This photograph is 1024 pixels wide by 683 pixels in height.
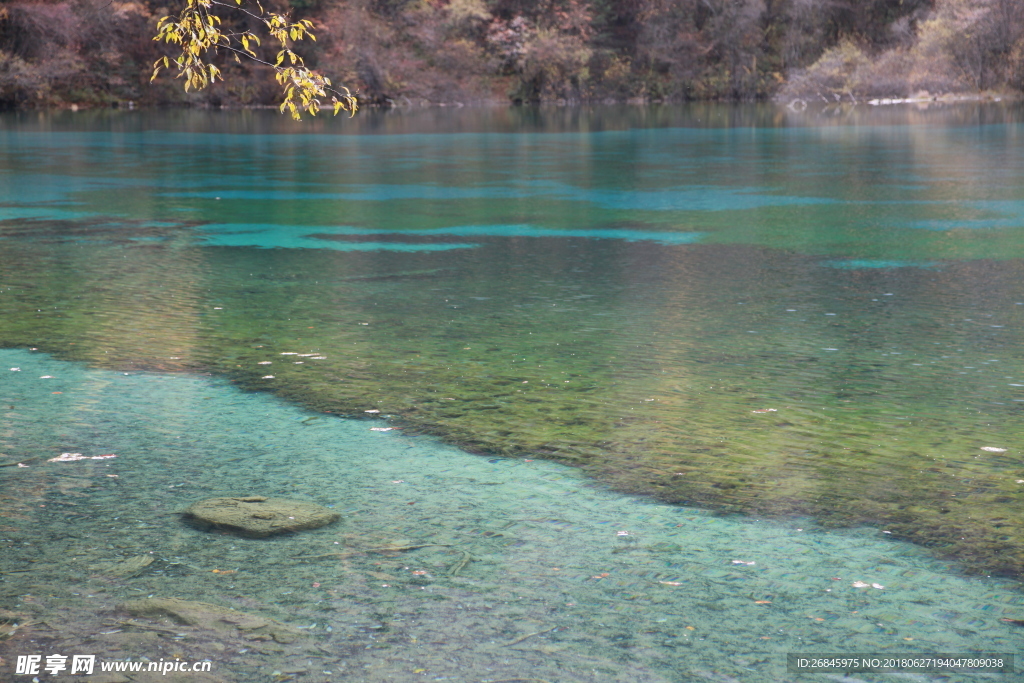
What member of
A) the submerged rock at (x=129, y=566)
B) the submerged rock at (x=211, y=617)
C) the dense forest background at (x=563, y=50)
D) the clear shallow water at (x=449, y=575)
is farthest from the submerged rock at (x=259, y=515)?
the dense forest background at (x=563, y=50)

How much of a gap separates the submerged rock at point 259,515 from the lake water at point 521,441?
0.10m

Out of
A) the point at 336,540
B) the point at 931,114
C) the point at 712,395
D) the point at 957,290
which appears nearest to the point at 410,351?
the point at 712,395

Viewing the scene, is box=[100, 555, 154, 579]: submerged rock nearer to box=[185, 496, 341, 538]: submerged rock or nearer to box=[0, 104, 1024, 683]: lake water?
box=[0, 104, 1024, 683]: lake water

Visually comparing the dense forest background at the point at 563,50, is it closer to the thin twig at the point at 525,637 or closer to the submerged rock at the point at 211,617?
the submerged rock at the point at 211,617

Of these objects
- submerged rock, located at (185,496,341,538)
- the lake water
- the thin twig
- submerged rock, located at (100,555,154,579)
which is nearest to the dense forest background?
the lake water

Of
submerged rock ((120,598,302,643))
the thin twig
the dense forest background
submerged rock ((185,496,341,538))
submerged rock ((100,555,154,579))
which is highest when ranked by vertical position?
the dense forest background

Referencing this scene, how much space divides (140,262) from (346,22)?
Result: 179 ft

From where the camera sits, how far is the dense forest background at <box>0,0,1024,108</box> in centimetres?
5384

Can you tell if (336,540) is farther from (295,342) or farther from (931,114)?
(931,114)

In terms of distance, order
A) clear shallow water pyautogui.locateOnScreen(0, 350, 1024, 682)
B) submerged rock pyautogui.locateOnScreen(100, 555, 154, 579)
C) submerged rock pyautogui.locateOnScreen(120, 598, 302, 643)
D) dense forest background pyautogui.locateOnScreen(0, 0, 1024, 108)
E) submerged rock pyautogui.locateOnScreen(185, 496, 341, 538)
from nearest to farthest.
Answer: clear shallow water pyautogui.locateOnScreen(0, 350, 1024, 682)
submerged rock pyautogui.locateOnScreen(120, 598, 302, 643)
submerged rock pyautogui.locateOnScreen(100, 555, 154, 579)
submerged rock pyautogui.locateOnScreen(185, 496, 341, 538)
dense forest background pyautogui.locateOnScreen(0, 0, 1024, 108)

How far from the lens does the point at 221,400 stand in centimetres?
664

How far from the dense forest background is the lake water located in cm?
4415

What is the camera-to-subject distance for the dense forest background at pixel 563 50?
5384 centimetres

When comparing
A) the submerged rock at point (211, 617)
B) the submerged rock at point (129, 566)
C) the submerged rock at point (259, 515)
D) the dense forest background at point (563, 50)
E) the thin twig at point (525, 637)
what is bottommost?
the thin twig at point (525, 637)
